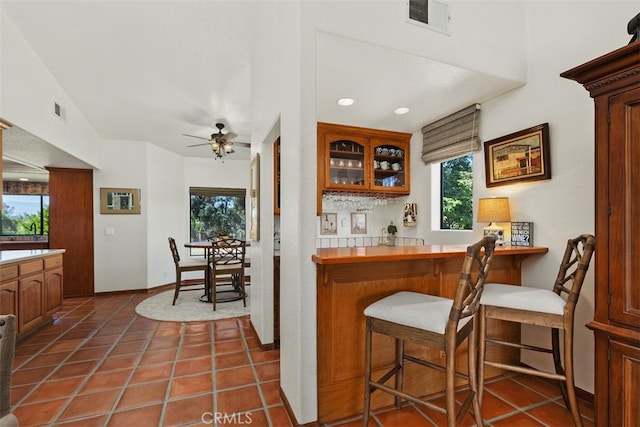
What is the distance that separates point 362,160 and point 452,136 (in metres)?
1.04

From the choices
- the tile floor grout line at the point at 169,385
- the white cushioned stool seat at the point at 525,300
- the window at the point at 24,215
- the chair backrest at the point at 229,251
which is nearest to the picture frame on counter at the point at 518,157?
the white cushioned stool seat at the point at 525,300

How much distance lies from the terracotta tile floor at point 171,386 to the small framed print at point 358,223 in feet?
6.21

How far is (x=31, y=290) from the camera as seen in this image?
3219 millimetres

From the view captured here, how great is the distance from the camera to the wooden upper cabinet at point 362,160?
11.5 feet

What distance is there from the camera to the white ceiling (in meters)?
2.23

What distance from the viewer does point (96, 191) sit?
5.01 m

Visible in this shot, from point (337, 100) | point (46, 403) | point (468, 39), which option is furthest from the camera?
point (337, 100)

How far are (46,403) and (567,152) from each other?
395cm

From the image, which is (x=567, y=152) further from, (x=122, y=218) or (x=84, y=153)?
(x=122, y=218)

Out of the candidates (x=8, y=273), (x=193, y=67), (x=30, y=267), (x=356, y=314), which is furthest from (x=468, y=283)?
(x=30, y=267)

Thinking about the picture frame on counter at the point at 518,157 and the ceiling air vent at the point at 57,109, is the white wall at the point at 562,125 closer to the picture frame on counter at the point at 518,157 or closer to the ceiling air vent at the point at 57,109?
the picture frame on counter at the point at 518,157

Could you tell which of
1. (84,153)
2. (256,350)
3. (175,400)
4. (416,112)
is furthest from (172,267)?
(416,112)

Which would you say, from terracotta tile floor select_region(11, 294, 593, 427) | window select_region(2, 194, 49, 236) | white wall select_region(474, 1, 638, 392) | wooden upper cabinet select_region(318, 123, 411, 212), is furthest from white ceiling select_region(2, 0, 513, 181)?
window select_region(2, 194, 49, 236)

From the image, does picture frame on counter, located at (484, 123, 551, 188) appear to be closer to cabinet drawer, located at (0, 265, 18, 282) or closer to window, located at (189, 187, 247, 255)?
cabinet drawer, located at (0, 265, 18, 282)
